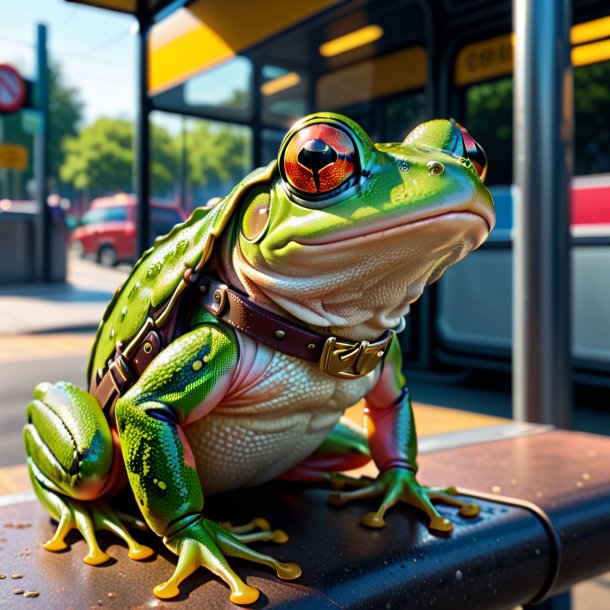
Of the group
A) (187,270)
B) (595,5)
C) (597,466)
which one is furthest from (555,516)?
(595,5)

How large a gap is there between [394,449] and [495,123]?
11.2 feet

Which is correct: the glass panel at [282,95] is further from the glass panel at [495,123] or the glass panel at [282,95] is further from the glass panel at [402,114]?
the glass panel at [495,123]

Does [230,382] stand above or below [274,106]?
below

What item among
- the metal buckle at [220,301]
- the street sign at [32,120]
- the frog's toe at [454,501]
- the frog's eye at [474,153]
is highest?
the street sign at [32,120]

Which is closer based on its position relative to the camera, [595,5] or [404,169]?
[404,169]

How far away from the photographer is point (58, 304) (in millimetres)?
8070

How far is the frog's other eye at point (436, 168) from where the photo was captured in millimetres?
754

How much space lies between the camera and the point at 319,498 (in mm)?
1134

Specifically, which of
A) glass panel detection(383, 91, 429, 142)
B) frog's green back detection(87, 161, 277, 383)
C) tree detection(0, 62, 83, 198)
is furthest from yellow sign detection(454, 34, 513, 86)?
tree detection(0, 62, 83, 198)

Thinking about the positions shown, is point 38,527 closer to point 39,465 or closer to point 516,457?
point 39,465

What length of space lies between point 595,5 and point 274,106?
2302mm

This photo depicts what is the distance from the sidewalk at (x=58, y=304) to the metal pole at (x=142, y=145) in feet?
1.20

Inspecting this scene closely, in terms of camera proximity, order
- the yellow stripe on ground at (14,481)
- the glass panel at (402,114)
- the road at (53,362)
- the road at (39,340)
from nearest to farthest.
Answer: the yellow stripe on ground at (14,481) < the road at (53,362) < the road at (39,340) < the glass panel at (402,114)

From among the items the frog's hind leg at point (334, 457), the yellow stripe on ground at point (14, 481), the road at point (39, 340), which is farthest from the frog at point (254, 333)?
the yellow stripe on ground at point (14, 481)
